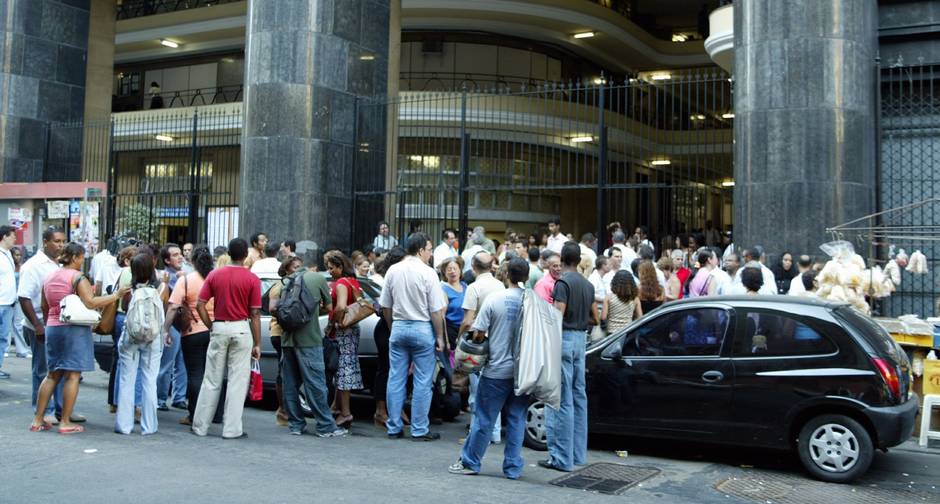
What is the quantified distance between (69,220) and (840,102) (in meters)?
14.0

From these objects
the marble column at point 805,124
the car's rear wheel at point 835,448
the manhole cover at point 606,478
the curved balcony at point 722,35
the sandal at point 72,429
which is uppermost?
the curved balcony at point 722,35

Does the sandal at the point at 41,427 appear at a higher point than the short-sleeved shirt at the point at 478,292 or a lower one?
lower

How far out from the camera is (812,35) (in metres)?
11.7

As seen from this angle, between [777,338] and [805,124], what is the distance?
5.57m

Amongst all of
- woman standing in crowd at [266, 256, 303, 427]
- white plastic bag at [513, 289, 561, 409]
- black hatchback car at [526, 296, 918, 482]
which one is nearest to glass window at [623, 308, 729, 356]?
black hatchback car at [526, 296, 918, 482]

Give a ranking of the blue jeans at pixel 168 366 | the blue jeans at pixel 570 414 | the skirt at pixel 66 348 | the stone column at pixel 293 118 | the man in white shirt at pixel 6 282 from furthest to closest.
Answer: the stone column at pixel 293 118 < the man in white shirt at pixel 6 282 < the blue jeans at pixel 168 366 < the skirt at pixel 66 348 < the blue jeans at pixel 570 414

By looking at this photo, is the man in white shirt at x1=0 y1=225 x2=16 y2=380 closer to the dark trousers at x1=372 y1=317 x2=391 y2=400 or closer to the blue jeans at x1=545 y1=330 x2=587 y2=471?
the dark trousers at x1=372 y1=317 x2=391 y2=400

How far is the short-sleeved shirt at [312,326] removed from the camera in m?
8.08

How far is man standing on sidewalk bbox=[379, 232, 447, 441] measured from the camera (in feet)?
26.4

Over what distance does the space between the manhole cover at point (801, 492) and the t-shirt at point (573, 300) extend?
1.67m

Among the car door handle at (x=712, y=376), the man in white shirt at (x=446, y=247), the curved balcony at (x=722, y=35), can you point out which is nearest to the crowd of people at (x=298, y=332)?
the car door handle at (x=712, y=376)

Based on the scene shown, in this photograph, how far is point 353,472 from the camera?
22.0 feet

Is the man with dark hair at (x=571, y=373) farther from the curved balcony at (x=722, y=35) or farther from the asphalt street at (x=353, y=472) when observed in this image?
the curved balcony at (x=722, y=35)

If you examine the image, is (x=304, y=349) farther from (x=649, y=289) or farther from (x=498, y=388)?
(x=649, y=289)
